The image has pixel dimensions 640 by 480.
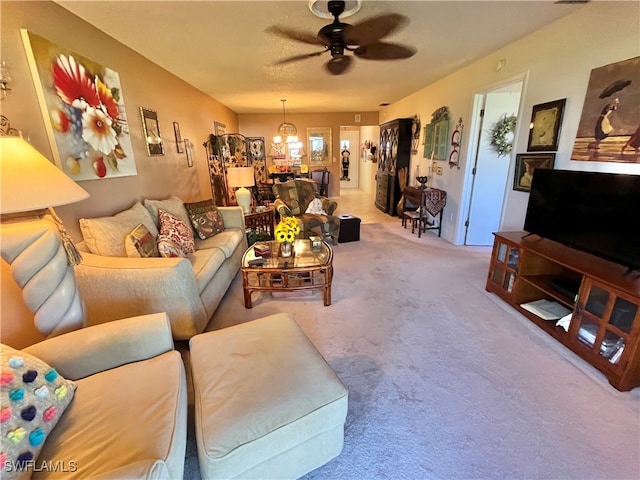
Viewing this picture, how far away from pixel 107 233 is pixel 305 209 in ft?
9.31

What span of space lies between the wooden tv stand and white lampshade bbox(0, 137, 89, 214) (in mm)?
2937

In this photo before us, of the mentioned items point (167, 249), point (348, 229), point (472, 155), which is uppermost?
point (472, 155)

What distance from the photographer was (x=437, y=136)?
4.53 meters

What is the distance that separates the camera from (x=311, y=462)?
3.80ft

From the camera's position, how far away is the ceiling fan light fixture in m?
1.76

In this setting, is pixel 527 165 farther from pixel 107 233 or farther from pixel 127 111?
pixel 127 111

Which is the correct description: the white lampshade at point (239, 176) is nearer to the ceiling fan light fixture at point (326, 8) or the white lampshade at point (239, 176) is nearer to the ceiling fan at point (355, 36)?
the ceiling fan at point (355, 36)

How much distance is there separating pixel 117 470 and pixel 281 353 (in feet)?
2.19

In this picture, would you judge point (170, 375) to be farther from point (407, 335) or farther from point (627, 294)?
point (627, 294)

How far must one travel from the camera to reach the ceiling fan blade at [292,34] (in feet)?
7.55

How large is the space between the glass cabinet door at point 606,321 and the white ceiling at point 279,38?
2116 millimetres

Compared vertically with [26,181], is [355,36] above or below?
above

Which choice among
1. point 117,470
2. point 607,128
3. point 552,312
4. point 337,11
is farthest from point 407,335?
point 337,11

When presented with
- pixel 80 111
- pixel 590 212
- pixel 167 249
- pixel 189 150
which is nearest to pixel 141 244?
→ pixel 167 249
